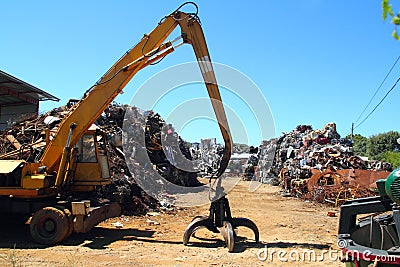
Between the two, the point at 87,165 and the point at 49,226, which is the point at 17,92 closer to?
the point at 87,165

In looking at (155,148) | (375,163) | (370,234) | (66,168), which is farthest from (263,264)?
(375,163)

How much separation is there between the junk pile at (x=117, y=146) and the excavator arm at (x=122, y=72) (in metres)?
0.65

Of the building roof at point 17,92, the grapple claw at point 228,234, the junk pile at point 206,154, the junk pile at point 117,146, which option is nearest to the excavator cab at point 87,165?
the junk pile at point 117,146

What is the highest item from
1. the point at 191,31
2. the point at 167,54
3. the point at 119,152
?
the point at 191,31

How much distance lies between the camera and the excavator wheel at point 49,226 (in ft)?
23.8

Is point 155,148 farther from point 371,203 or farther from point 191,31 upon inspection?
point 371,203

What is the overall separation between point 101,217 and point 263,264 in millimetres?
3706

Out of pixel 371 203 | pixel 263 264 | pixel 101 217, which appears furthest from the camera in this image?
pixel 101 217

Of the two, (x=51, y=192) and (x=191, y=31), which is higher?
(x=191, y=31)

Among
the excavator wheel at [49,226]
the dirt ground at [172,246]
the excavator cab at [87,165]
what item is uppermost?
the excavator cab at [87,165]

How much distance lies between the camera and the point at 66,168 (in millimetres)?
7797

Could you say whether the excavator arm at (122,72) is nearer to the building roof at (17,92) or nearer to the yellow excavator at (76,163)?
the yellow excavator at (76,163)

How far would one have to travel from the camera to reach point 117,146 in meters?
13.2

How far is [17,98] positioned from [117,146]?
10.3 metres
